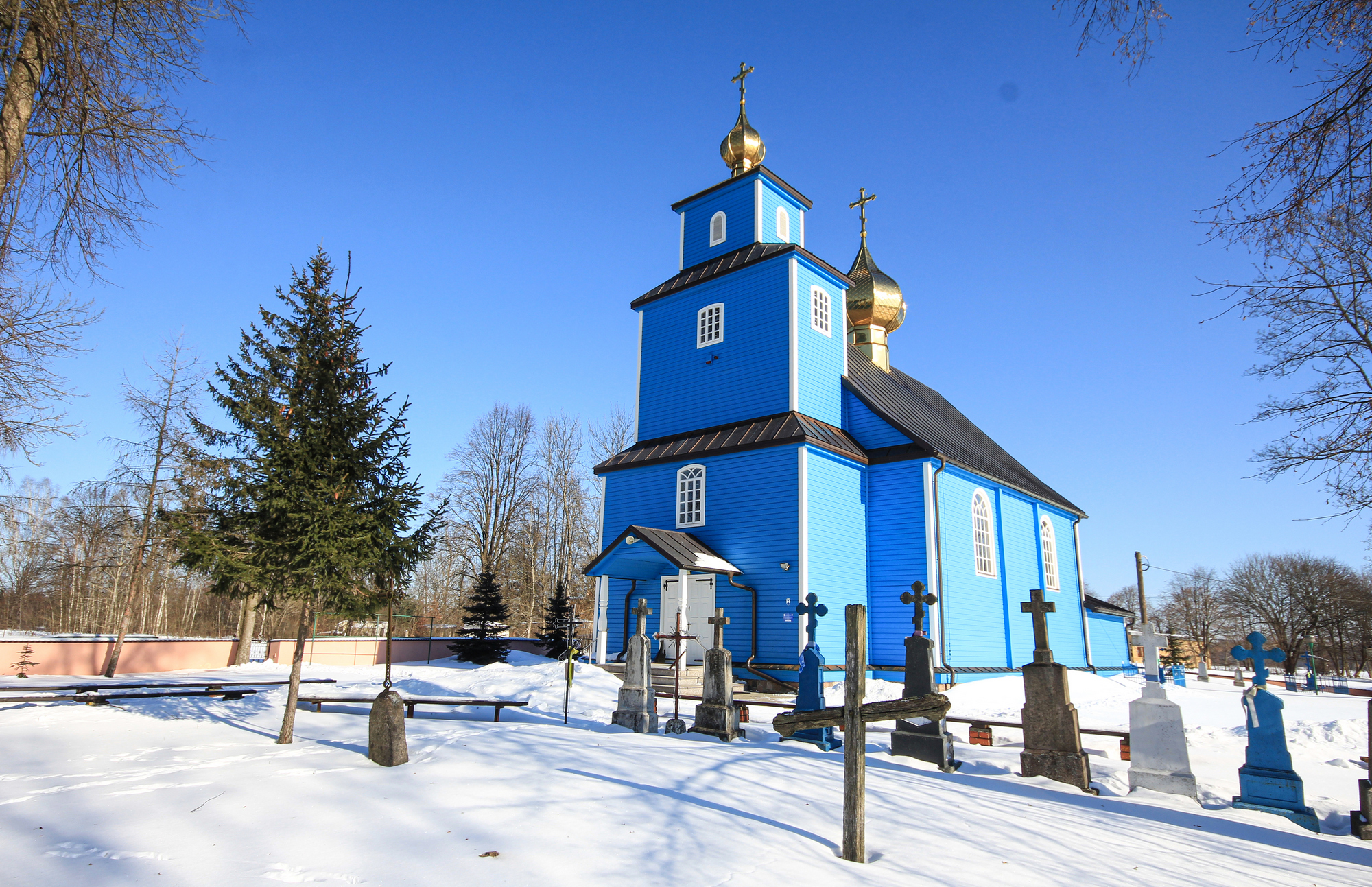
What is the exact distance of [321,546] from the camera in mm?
8461

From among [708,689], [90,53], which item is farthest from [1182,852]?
[90,53]

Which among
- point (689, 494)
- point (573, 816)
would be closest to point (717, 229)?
point (689, 494)

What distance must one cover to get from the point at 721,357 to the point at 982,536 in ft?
27.1

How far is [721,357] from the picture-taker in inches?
744

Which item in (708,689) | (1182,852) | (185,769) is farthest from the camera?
(708,689)

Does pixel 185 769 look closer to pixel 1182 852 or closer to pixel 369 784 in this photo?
pixel 369 784

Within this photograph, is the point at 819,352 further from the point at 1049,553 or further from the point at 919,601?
the point at 1049,553

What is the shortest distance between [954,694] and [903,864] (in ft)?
38.3

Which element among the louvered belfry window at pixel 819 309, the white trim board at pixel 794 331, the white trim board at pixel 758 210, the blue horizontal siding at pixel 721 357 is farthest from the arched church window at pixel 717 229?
the louvered belfry window at pixel 819 309

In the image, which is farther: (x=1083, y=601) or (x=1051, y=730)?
(x=1083, y=601)

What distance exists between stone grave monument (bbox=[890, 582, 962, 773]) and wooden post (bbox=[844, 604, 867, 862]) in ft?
11.8

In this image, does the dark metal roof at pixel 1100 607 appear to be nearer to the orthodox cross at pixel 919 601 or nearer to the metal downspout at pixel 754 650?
the metal downspout at pixel 754 650

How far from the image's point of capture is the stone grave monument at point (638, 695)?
34.3ft

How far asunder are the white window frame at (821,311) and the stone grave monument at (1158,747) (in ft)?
39.2
